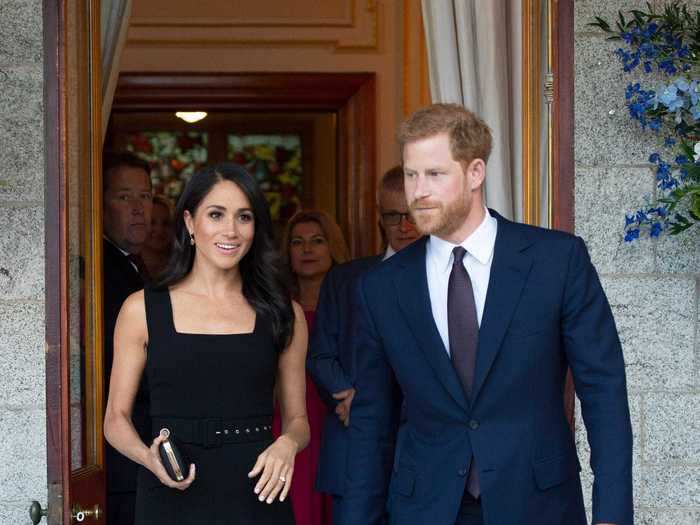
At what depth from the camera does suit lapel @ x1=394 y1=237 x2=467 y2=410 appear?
288 centimetres

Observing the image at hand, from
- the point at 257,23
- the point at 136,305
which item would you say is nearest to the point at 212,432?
the point at 136,305

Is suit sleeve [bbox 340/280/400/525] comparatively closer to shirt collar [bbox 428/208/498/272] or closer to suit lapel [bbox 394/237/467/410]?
suit lapel [bbox 394/237/467/410]

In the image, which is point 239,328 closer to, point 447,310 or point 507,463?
point 447,310

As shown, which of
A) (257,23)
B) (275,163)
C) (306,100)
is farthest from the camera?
(275,163)

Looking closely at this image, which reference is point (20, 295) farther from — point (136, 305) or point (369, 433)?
point (369, 433)

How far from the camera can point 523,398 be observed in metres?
2.86

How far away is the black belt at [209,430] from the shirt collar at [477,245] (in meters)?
0.65

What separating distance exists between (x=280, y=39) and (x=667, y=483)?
11.0 ft

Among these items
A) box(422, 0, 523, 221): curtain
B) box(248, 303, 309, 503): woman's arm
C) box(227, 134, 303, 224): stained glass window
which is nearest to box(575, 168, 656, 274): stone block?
box(422, 0, 523, 221): curtain

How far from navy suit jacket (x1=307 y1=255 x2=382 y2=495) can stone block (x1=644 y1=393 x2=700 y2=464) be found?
1.03 metres

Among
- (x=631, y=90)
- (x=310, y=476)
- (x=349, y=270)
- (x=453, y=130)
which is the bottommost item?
(x=310, y=476)

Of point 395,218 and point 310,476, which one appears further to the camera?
point 310,476

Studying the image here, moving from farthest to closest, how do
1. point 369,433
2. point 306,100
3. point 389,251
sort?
1. point 306,100
2. point 389,251
3. point 369,433

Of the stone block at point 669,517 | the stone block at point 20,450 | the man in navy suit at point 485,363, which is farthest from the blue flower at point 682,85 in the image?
the stone block at point 20,450
